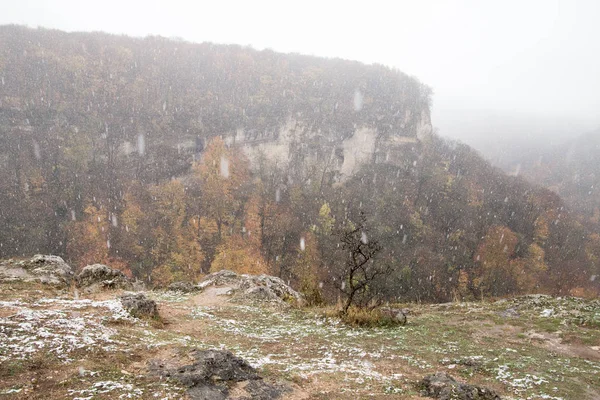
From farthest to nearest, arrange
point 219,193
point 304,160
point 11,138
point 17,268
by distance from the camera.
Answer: point 304,160 → point 219,193 → point 11,138 → point 17,268

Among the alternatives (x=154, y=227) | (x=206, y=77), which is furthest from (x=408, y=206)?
(x=206, y=77)

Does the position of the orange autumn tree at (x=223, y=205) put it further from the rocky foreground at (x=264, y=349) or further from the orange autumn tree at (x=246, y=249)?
the rocky foreground at (x=264, y=349)

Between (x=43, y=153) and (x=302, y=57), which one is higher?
(x=302, y=57)

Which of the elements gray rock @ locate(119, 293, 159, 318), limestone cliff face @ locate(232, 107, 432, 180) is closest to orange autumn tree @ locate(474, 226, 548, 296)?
limestone cliff face @ locate(232, 107, 432, 180)

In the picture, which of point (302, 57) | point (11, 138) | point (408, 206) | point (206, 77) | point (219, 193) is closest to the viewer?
point (11, 138)

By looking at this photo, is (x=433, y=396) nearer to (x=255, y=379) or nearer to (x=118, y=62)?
(x=255, y=379)

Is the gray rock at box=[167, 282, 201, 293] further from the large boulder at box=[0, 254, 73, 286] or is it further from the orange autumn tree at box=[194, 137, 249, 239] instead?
the orange autumn tree at box=[194, 137, 249, 239]

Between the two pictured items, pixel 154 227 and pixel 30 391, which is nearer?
pixel 30 391

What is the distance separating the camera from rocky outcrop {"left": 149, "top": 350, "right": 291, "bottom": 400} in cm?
561

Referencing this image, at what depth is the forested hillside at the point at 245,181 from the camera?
52.7 meters

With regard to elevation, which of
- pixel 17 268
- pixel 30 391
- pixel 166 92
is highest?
pixel 166 92

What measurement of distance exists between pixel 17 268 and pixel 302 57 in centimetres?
9321

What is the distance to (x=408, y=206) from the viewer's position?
224 ft

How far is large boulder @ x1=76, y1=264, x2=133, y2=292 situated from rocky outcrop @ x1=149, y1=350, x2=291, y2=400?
9.50 m
